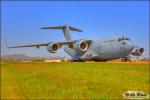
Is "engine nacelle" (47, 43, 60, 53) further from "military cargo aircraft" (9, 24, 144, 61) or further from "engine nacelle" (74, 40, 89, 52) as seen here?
"engine nacelle" (74, 40, 89, 52)

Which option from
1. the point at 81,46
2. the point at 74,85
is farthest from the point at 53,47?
the point at 74,85

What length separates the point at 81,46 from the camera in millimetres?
53594

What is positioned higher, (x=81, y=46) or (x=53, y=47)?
(x=81, y=46)

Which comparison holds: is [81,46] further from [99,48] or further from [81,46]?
[99,48]

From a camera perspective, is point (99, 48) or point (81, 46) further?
point (81, 46)

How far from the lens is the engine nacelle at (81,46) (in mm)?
52875

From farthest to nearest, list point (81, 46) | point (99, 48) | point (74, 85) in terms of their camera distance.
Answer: point (81, 46) < point (99, 48) < point (74, 85)

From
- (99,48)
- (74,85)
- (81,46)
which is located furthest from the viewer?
(81,46)

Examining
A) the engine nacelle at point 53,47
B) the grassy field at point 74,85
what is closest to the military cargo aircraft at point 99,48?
the engine nacelle at point 53,47

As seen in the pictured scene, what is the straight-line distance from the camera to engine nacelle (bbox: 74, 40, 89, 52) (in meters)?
52.9

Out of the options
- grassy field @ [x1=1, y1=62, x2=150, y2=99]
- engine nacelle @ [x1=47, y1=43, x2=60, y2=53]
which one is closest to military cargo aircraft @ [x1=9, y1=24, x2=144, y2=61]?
engine nacelle @ [x1=47, y1=43, x2=60, y2=53]

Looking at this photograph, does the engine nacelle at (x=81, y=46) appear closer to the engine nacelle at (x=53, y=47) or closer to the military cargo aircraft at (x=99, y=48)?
the military cargo aircraft at (x=99, y=48)

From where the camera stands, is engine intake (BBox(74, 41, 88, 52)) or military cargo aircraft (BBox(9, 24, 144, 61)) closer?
military cargo aircraft (BBox(9, 24, 144, 61))

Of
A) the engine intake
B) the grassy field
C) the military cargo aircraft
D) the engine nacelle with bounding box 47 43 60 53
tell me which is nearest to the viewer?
the grassy field
